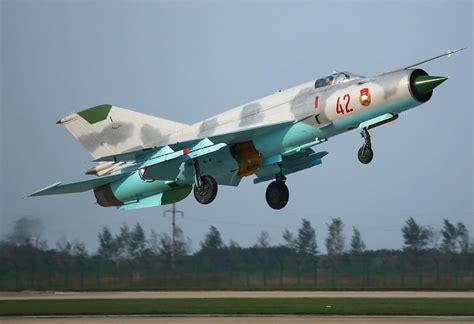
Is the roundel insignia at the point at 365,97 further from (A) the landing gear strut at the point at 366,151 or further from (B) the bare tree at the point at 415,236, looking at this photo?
(B) the bare tree at the point at 415,236

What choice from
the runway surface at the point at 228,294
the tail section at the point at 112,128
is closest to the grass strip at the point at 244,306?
the runway surface at the point at 228,294

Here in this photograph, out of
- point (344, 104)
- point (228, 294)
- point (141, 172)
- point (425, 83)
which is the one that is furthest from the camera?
point (228, 294)

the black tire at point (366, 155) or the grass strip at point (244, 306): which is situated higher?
the black tire at point (366, 155)

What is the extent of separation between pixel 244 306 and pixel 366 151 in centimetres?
1140

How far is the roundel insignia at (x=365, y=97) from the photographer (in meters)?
23.8

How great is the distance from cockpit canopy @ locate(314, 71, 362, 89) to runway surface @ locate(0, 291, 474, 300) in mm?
14890

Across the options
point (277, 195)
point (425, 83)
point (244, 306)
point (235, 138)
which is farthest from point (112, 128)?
point (425, 83)

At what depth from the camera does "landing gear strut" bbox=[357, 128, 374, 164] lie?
24109mm

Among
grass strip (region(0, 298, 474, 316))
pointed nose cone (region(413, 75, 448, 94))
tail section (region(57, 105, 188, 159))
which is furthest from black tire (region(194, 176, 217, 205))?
grass strip (region(0, 298, 474, 316))

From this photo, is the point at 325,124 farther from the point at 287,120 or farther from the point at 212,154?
the point at 212,154

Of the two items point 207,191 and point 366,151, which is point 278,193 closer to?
point 207,191

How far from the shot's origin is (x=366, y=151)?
79.2ft

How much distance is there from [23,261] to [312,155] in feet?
58.6

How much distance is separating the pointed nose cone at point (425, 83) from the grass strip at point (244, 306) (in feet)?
34.2
